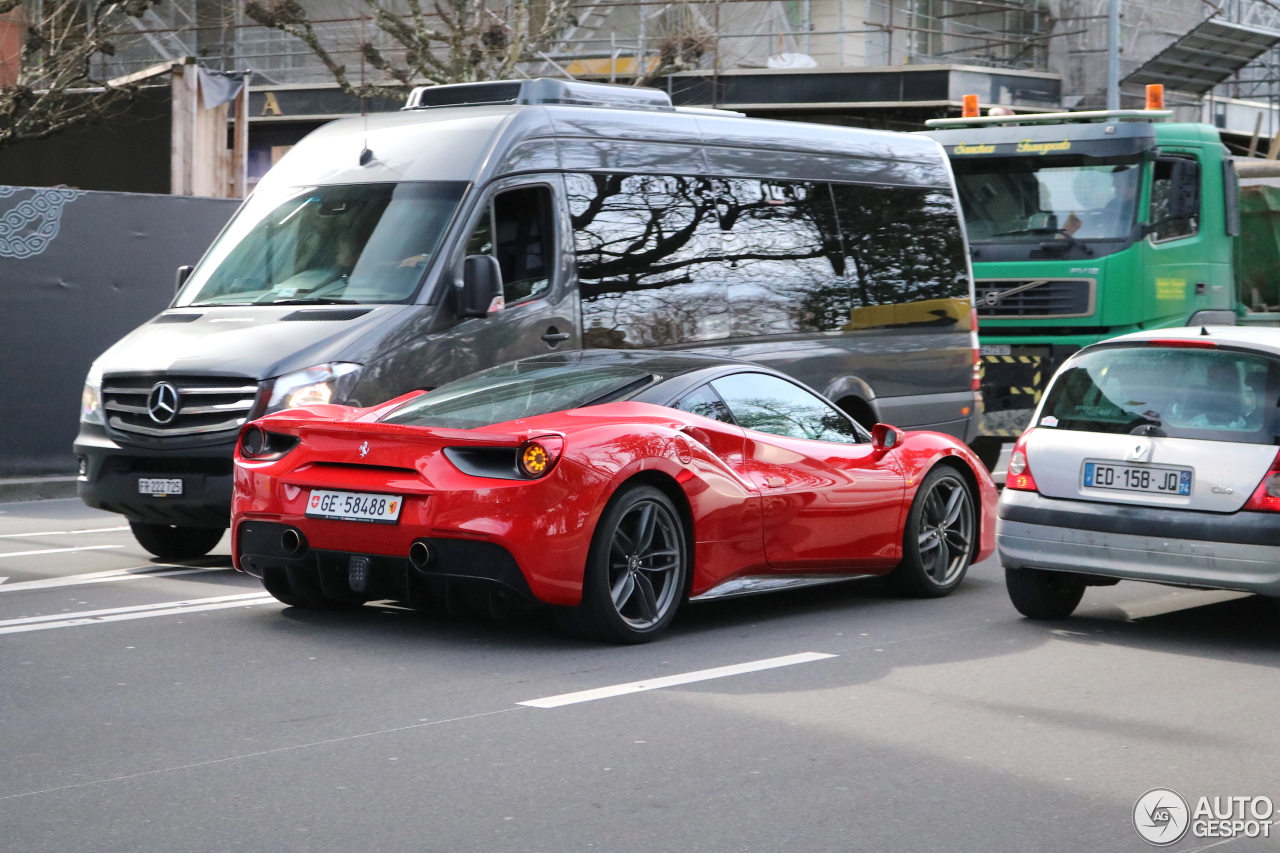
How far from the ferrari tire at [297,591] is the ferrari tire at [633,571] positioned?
1.32 meters

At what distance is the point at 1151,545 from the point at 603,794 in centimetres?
361

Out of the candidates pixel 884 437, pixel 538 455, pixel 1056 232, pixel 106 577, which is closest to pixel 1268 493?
pixel 884 437

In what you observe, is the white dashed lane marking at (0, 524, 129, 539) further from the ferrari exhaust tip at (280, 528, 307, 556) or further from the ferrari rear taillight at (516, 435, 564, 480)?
the ferrari rear taillight at (516, 435, 564, 480)

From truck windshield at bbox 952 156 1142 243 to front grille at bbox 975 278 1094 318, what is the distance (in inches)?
18.0

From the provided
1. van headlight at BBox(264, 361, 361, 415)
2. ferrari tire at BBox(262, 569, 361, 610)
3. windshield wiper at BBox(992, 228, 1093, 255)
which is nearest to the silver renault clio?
ferrari tire at BBox(262, 569, 361, 610)

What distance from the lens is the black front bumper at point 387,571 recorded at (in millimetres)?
7016

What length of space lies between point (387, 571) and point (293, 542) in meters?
0.49

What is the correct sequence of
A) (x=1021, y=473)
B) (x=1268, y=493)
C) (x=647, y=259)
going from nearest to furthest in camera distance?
(x=1268, y=493)
(x=1021, y=473)
(x=647, y=259)

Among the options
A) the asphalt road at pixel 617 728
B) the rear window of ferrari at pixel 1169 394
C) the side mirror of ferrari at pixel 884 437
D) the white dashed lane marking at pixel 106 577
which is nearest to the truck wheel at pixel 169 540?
the white dashed lane marking at pixel 106 577

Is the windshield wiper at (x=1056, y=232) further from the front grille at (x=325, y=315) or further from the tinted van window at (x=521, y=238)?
the front grille at (x=325, y=315)

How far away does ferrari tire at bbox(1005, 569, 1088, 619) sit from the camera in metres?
8.27

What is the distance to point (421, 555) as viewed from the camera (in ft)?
23.3

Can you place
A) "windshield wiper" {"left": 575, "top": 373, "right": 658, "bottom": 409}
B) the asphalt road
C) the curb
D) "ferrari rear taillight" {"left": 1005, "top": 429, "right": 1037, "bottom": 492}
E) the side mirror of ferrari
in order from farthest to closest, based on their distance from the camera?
the curb
the side mirror of ferrari
"ferrari rear taillight" {"left": 1005, "top": 429, "right": 1037, "bottom": 492}
"windshield wiper" {"left": 575, "top": 373, "right": 658, "bottom": 409}
the asphalt road

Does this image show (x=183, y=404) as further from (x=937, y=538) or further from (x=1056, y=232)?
(x=1056, y=232)
